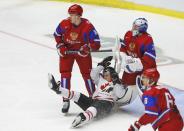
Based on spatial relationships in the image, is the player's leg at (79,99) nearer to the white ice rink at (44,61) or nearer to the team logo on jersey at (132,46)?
the white ice rink at (44,61)

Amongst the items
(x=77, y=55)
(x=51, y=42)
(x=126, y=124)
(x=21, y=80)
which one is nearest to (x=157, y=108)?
(x=126, y=124)

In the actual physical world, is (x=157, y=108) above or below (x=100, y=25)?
above

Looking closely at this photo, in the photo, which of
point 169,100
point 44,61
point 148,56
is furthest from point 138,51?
point 44,61

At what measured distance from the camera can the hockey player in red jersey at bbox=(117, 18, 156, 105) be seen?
4.93 meters

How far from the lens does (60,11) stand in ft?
37.5

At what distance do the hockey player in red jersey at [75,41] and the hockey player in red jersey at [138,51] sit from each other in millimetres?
322

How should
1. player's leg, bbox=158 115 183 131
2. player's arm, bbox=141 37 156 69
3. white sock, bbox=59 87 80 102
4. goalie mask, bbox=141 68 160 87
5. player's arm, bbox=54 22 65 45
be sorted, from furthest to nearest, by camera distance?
player's arm, bbox=54 22 65 45, white sock, bbox=59 87 80 102, player's arm, bbox=141 37 156 69, goalie mask, bbox=141 68 160 87, player's leg, bbox=158 115 183 131

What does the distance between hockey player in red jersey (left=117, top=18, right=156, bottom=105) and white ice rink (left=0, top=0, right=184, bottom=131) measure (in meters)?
0.51

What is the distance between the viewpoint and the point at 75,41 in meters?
5.21

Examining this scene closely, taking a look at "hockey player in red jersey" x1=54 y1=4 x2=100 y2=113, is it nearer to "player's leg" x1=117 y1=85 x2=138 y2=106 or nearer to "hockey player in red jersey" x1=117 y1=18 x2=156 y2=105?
"hockey player in red jersey" x1=117 y1=18 x2=156 y2=105

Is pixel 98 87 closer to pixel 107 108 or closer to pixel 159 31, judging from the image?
pixel 107 108

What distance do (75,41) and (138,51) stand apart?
0.65 m

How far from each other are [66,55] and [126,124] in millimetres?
947

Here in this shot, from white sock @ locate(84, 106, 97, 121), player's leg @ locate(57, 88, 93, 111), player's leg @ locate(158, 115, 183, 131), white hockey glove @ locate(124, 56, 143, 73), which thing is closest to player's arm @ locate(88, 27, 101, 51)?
white hockey glove @ locate(124, 56, 143, 73)
